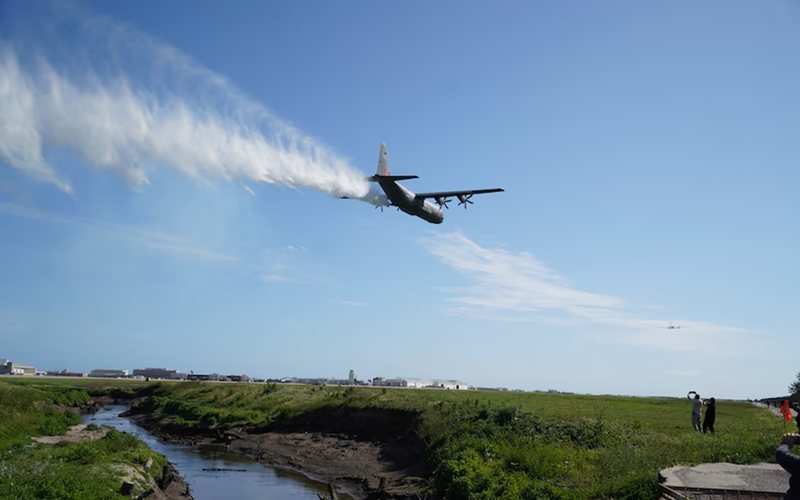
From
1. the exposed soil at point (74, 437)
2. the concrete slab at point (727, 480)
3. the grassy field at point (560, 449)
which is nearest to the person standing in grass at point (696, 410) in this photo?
the grassy field at point (560, 449)

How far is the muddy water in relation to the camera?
39750 mm

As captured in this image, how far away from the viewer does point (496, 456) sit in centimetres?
3353

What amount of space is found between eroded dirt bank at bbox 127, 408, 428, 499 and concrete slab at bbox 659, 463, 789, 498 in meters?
18.1

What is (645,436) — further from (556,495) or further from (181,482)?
(181,482)

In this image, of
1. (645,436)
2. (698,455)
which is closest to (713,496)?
(698,455)

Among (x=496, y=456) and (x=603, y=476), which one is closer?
(x=603, y=476)

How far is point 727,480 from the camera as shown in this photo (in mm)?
19438

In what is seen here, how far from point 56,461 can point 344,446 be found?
1107 inches

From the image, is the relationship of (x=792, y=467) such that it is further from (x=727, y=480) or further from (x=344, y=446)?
(x=344, y=446)

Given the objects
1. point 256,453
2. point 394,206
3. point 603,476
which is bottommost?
point 256,453

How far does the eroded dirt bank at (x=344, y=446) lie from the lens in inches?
1646

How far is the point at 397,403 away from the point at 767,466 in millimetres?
39858

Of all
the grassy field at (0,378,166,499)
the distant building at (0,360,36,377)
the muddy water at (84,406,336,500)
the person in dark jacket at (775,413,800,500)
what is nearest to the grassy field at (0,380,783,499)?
the muddy water at (84,406,336,500)

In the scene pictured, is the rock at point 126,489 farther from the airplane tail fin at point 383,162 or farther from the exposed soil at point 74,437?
the airplane tail fin at point 383,162
